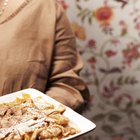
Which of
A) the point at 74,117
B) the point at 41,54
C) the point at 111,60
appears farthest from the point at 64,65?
the point at 111,60

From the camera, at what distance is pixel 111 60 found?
1.57 m

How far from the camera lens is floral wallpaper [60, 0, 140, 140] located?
1.50 meters

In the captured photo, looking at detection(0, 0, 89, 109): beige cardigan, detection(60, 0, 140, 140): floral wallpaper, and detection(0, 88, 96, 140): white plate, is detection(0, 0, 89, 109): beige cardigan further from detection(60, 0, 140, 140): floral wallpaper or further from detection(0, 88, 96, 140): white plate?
detection(60, 0, 140, 140): floral wallpaper

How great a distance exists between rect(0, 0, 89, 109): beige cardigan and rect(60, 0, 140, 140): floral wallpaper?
47 centimetres

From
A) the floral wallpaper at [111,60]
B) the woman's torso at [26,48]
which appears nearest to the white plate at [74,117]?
the woman's torso at [26,48]

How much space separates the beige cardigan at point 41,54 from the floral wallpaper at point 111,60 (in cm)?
47

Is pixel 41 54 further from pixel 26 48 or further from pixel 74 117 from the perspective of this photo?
pixel 74 117

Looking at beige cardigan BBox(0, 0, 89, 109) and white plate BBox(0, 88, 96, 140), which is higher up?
beige cardigan BBox(0, 0, 89, 109)

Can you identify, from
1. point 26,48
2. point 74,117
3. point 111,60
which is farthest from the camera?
point 111,60

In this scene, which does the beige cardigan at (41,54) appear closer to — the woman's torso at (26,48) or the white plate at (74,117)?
the woman's torso at (26,48)

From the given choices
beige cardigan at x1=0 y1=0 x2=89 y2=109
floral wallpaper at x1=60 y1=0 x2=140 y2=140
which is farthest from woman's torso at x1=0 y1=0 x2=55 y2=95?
floral wallpaper at x1=60 y1=0 x2=140 y2=140

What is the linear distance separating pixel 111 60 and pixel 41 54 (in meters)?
0.59

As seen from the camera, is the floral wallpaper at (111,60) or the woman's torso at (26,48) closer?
the woman's torso at (26,48)

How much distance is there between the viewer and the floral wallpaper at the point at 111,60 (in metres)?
1.50
